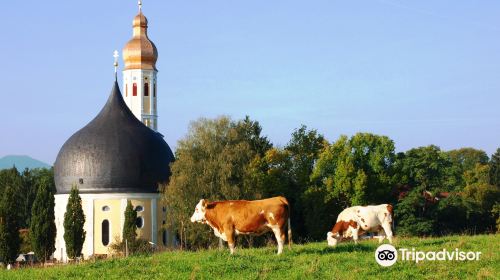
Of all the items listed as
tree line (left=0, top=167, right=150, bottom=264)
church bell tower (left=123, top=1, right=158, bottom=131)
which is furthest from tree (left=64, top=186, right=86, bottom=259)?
church bell tower (left=123, top=1, right=158, bottom=131)

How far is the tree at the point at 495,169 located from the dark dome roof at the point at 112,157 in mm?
38769

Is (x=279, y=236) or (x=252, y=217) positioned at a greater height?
(x=252, y=217)

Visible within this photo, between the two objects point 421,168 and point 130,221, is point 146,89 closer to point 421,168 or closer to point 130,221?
point 130,221

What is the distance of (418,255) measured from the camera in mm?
16359

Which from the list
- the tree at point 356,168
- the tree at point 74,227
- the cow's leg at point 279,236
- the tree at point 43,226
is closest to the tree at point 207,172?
the tree at point 356,168

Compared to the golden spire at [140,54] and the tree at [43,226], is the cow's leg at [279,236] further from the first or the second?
the golden spire at [140,54]

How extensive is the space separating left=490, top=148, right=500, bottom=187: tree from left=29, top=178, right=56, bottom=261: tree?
4791 cm

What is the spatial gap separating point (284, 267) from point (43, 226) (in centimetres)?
4260

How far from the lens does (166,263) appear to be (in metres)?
16.2

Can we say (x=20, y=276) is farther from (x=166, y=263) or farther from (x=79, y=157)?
(x=79, y=157)

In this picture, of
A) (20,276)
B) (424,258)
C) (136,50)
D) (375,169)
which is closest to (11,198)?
(375,169)

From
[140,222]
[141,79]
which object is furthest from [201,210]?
[141,79]

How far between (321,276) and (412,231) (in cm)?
4029

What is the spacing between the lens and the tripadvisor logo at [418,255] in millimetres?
15805
